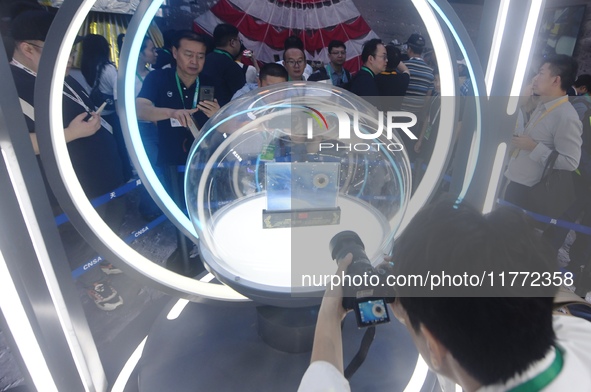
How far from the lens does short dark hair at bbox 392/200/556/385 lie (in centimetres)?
75

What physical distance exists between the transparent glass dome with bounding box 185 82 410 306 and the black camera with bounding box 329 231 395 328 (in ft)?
0.48

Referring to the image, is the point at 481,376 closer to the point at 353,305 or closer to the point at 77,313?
the point at 353,305

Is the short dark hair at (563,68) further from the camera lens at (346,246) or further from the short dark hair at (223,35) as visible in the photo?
the short dark hair at (223,35)

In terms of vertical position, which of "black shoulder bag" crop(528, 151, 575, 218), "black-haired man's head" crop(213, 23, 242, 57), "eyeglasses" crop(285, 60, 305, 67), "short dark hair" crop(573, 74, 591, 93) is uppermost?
"black-haired man's head" crop(213, 23, 242, 57)

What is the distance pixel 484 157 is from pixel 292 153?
2.27 feet

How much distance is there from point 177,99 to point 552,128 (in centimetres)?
265

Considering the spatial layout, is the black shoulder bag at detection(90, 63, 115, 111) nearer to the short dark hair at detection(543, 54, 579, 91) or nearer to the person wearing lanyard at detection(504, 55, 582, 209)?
the person wearing lanyard at detection(504, 55, 582, 209)

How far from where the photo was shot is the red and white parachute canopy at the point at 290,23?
20.7 feet

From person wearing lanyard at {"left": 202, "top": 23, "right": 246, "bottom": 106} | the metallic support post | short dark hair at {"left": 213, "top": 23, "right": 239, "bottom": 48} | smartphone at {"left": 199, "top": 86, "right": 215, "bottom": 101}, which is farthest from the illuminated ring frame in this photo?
short dark hair at {"left": 213, "top": 23, "right": 239, "bottom": 48}

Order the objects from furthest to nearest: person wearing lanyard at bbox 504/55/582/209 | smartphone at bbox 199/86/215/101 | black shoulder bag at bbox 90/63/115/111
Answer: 1. black shoulder bag at bbox 90/63/115/111
2. person wearing lanyard at bbox 504/55/582/209
3. smartphone at bbox 199/86/215/101

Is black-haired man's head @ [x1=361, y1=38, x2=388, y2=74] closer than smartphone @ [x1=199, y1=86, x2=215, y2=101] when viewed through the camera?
No

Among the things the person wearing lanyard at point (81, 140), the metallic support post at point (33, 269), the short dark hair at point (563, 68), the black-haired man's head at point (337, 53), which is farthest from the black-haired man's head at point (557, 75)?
the metallic support post at point (33, 269)

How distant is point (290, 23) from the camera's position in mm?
6742

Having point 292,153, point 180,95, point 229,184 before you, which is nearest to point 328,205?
point 292,153
